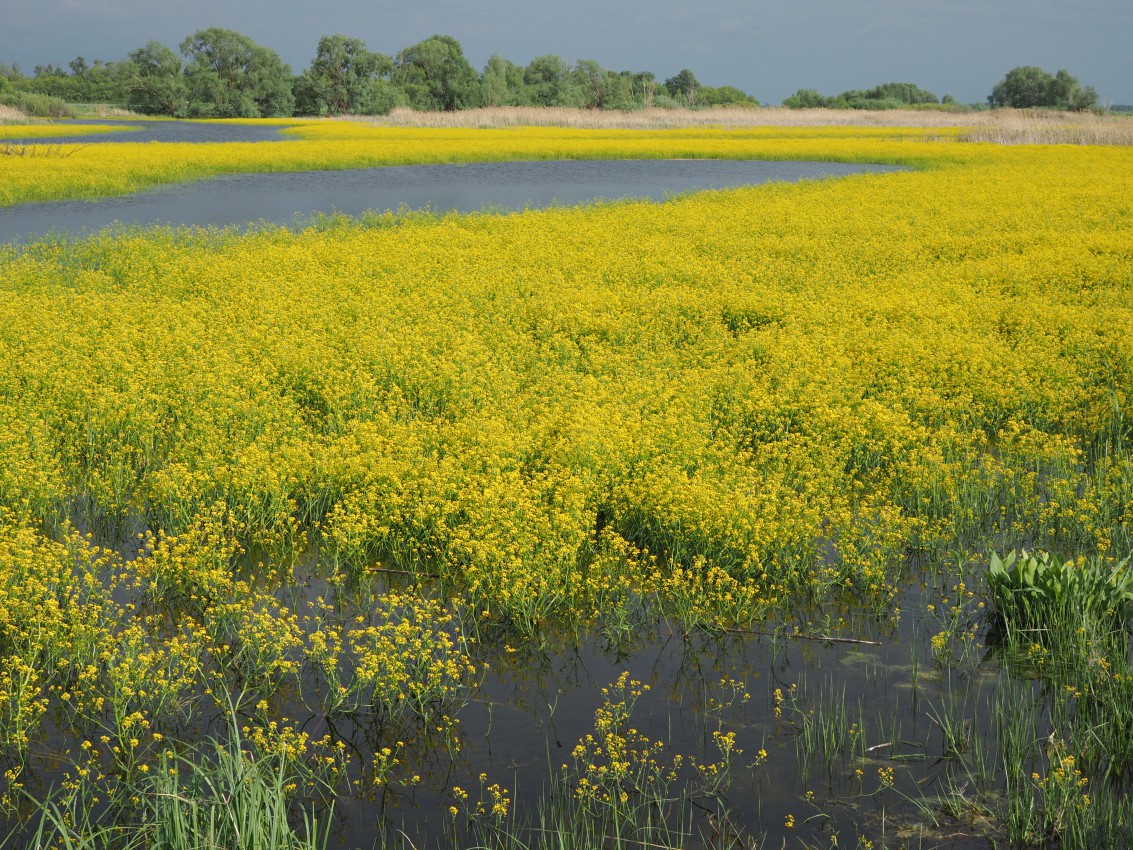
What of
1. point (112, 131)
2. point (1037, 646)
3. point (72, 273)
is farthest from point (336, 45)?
point (1037, 646)

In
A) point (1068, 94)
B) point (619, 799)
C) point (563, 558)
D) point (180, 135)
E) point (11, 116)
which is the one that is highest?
point (1068, 94)

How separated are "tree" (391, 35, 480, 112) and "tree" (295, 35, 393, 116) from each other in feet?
8.98

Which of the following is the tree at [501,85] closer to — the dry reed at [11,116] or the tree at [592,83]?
the tree at [592,83]

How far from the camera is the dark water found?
25.7 metres

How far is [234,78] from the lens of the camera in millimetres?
98812

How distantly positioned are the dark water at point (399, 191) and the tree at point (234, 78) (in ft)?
192

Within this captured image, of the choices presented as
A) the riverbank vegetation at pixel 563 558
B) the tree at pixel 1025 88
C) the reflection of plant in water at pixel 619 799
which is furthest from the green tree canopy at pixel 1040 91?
the reflection of plant in water at pixel 619 799

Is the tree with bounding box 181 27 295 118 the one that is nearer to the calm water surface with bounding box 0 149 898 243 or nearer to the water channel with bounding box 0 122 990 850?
the calm water surface with bounding box 0 149 898 243

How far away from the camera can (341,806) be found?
195 inches

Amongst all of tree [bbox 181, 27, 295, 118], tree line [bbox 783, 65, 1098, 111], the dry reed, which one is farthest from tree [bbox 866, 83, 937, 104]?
the dry reed

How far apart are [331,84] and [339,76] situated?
2.15 m

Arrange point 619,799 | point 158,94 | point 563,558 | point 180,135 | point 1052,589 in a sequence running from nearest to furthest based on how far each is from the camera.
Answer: point 619,799 < point 1052,589 < point 563,558 < point 180,135 < point 158,94

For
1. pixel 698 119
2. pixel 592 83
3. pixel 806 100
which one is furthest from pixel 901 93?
pixel 698 119

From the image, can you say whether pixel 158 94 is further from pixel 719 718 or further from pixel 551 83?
pixel 719 718
